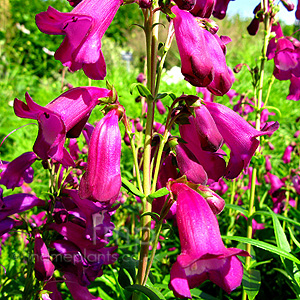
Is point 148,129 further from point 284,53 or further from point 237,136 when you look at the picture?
point 284,53

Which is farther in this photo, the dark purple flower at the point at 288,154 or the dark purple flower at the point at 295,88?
the dark purple flower at the point at 288,154

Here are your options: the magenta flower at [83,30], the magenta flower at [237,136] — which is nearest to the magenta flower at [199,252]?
the magenta flower at [237,136]

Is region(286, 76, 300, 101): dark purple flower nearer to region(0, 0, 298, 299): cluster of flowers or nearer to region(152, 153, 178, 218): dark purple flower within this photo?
region(0, 0, 298, 299): cluster of flowers

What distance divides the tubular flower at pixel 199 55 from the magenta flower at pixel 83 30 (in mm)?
215

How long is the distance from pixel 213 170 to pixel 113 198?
0.38m

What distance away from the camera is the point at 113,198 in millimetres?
923

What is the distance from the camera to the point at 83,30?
956 mm

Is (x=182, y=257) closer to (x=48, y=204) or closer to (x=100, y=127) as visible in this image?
(x=100, y=127)

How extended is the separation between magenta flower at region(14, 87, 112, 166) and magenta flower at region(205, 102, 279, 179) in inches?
15.0

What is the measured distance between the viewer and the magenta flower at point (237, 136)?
3.48 ft

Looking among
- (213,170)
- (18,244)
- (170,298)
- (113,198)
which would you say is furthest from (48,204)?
(18,244)

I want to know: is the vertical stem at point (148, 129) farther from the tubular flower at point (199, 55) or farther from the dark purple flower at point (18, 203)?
the dark purple flower at point (18, 203)

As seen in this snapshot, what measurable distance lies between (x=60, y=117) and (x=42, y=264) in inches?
24.5

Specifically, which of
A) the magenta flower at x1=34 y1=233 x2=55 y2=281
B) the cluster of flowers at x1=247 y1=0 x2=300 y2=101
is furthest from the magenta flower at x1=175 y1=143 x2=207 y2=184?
the cluster of flowers at x1=247 y1=0 x2=300 y2=101
